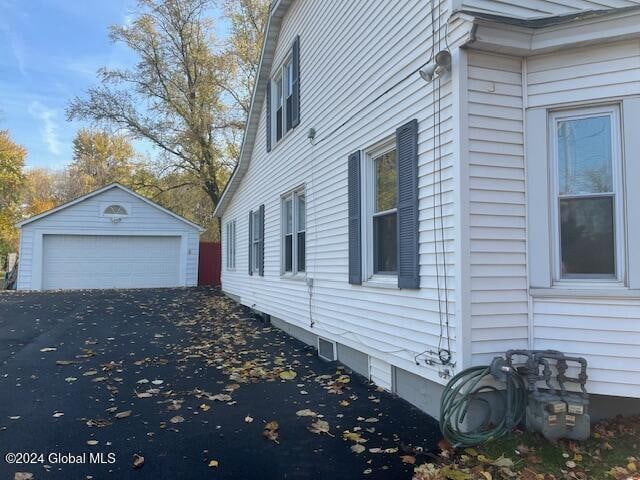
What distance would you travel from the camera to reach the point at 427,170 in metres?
4.47

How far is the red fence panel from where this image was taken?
22422 millimetres

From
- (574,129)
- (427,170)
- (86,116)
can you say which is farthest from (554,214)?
Answer: (86,116)

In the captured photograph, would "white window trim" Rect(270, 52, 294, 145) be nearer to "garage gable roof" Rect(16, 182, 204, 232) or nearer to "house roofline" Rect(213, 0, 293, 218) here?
"house roofline" Rect(213, 0, 293, 218)

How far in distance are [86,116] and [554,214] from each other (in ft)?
86.3

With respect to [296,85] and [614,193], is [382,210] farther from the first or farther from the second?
[296,85]

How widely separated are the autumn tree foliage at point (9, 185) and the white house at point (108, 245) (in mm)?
10810

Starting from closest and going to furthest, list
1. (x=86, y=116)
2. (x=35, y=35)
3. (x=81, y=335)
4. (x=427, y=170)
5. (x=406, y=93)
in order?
(x=427, y=170)
(x=406, y=93)
(x=81, y=335)
(x=35, y=35)
(x=86, y=116)

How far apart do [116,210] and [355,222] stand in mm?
16602

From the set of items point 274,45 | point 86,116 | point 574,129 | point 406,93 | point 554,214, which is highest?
point 86,116

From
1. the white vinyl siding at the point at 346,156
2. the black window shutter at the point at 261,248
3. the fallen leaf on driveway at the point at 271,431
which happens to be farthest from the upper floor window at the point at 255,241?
the fallen leaf on driveway at the point at 271,431

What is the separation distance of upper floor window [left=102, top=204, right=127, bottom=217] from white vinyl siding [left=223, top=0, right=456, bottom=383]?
11836 millimetres

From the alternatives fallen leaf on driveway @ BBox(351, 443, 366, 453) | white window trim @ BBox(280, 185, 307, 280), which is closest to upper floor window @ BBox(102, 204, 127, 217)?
white window trim @ BBox(280, 185, 307, 280)

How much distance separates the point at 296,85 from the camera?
28.9 ft

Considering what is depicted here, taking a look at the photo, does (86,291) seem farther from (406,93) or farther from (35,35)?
(406,93)
